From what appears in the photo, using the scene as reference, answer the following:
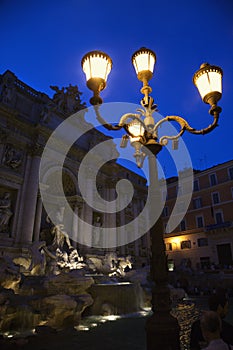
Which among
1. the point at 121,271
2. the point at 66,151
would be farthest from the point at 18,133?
the point at 121,271

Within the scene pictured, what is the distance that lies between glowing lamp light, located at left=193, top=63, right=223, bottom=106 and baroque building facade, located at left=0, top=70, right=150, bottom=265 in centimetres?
1172

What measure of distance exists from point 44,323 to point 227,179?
77.6 ft

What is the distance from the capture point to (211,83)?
4141 mm

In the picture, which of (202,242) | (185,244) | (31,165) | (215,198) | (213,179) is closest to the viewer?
(31,165)

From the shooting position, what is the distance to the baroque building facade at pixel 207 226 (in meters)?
23.8

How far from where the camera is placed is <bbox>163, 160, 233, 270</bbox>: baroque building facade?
23.8 m

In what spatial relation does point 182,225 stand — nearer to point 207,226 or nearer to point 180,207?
point 180,207

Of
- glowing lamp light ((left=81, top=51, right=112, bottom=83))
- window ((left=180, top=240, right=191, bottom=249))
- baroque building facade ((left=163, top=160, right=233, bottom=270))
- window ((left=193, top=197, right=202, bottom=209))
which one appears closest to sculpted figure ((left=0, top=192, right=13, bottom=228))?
glowing lamp light ((left=81, top=51, right=112, bottom=83))

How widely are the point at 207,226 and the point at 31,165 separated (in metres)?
19.2

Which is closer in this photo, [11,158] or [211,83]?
[211,83]

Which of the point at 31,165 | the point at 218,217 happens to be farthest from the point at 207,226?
the point at 31,165

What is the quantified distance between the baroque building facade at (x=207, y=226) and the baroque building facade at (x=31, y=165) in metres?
9.54

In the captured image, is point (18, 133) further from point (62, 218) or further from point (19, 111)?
point (62, 218)

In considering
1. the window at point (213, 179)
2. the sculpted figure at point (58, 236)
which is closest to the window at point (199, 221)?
the window at point (213, 179)
